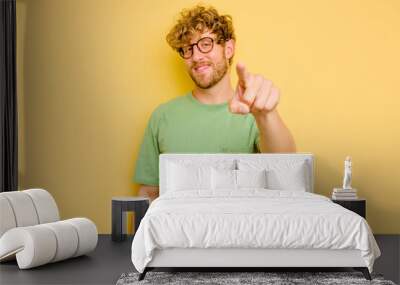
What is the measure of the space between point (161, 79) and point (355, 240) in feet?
10.2

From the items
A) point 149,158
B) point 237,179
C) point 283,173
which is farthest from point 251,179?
point 149,158

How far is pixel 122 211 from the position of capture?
660 cm

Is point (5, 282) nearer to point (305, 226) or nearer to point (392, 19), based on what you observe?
point (305, 226)

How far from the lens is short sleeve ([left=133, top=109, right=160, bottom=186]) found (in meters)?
7.03

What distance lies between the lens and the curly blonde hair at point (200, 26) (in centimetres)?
698

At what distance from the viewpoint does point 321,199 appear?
560 centimetres

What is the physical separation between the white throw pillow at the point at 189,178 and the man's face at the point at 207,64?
3.25ft

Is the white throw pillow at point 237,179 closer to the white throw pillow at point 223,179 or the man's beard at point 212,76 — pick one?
the white throw pillow at point 223,179

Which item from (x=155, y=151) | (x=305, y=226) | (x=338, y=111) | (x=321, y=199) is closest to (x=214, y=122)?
(x=155, y=151)

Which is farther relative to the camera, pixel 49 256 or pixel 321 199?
pixel 321 199

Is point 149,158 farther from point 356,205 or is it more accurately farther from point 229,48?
point 356,205

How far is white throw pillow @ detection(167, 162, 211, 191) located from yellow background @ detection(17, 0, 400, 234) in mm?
790

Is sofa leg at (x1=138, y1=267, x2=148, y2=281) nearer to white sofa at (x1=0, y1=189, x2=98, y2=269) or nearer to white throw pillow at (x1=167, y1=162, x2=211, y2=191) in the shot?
white sofa at (x1=0, y1=189, x2=98, y2=269)

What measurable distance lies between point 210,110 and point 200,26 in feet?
2.90
